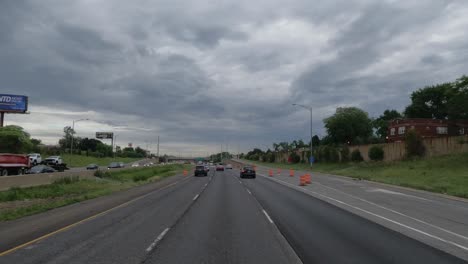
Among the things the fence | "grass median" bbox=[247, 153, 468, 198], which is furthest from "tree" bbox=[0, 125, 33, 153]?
the fence

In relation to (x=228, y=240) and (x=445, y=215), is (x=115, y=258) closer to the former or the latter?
(x=228, y=240)

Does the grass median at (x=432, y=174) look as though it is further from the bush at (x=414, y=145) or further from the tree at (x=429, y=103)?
the tree at (x=429, y=103)

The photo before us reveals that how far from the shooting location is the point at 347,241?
34.3ft

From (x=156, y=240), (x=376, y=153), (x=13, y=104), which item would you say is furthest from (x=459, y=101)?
(x=156, y=240)

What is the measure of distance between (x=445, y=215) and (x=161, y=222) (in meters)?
10.9

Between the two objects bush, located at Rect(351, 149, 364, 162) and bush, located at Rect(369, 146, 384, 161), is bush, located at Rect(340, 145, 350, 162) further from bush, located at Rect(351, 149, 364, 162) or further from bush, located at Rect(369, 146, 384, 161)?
bush, located at Rect(369, 146, 384, 161)

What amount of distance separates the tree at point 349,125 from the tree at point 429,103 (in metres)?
13.4

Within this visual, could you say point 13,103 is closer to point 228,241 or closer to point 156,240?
point 156,240

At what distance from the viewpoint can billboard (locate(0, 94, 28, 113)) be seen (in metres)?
77.5

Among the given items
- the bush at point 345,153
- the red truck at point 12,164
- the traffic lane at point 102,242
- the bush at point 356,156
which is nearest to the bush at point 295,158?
the bush at point 345,153

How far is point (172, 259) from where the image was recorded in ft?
27.7

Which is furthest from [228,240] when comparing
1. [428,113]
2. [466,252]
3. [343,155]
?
[428,113]

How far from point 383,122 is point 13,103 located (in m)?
107

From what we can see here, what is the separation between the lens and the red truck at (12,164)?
37312 millimetres
